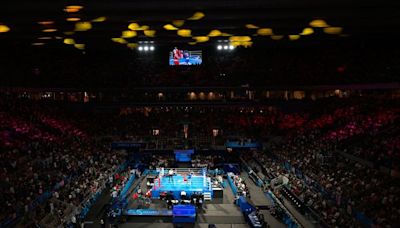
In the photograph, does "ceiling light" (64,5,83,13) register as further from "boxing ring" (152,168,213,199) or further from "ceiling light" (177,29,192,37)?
"boxing ring" (152,168,213,199)

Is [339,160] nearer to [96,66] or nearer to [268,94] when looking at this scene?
[268,94]

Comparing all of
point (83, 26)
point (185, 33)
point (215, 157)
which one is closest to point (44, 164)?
point (83, 26)

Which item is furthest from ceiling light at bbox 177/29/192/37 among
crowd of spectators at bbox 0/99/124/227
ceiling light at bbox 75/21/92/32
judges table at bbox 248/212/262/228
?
crowd of spectators at bbox 0/99/124/227

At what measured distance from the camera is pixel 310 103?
35.2 m

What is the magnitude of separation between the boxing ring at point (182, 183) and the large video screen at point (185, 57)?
15.0 m

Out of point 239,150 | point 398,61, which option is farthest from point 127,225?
point 398,61

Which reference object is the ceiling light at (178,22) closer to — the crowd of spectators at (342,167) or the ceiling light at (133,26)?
the ceiling light at (133,26)

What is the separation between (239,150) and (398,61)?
543 inches

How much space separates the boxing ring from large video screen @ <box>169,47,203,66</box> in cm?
1496

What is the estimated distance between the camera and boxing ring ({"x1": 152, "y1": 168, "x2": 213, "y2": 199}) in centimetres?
2033

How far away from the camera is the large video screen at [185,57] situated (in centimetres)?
3703

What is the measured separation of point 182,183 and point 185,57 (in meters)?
18.2

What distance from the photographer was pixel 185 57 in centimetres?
3719

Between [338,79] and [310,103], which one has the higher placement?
[338,79]
